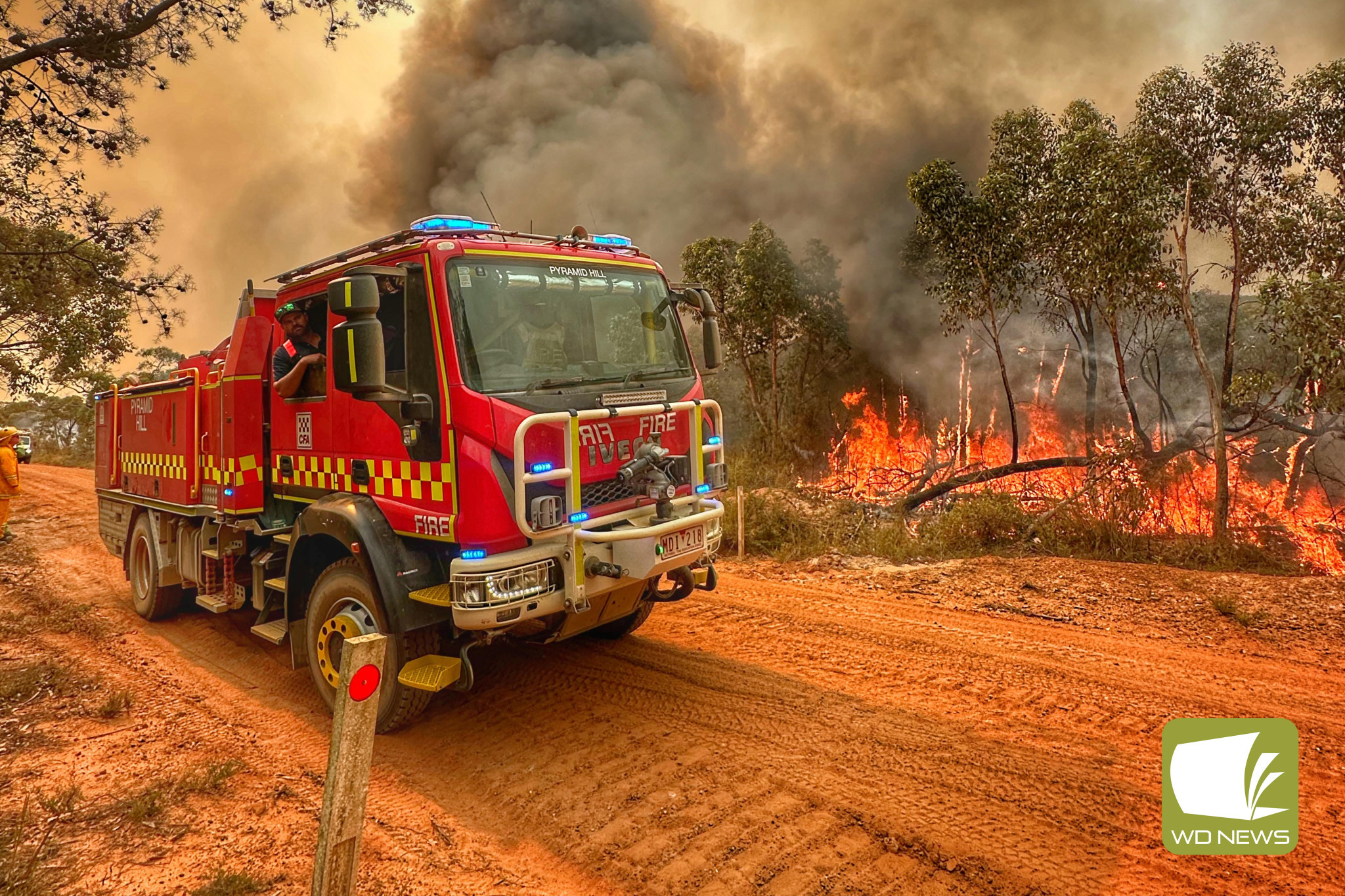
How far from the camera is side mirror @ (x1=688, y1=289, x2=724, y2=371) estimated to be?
5613mm

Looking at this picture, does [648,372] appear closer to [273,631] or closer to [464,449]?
[464,449]

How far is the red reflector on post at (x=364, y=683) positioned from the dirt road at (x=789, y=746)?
1160 mm

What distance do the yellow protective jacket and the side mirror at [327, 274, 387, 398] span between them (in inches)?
411

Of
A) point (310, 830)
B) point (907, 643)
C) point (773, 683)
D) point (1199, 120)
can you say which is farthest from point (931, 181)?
point (310, 830)

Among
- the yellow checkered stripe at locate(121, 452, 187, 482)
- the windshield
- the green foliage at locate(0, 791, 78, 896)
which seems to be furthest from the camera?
the yellow checkered stripe at locate(121, 452, 187, 482)

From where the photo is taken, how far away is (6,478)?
10969mm

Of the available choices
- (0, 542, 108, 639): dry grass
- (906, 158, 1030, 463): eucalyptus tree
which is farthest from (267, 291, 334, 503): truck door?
(906, 158, 1030, 463): eucalyptus tree

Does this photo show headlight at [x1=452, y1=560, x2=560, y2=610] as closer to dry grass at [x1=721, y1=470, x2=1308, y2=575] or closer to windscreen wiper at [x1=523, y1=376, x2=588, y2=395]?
windscreen wiper at [x1=523, y1=376, x2=588, y2=395]

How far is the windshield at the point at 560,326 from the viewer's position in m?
4.24

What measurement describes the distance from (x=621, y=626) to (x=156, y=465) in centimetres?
467

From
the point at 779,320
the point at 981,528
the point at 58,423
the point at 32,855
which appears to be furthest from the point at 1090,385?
the point at 58,423

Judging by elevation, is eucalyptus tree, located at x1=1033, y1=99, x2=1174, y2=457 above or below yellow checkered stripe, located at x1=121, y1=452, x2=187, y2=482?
above

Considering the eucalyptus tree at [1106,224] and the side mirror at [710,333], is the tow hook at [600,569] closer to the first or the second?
the side mirror at [710,333]

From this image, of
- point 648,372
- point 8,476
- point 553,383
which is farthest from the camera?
point 8,476
